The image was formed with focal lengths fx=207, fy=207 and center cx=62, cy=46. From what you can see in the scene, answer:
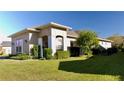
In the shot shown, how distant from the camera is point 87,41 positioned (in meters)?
12.0

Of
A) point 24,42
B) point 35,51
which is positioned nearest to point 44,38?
point 35,51

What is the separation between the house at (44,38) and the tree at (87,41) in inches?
26.1

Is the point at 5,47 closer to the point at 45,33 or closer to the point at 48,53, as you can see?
the point at 45,33

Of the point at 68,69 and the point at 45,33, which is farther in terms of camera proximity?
the point at 45,33

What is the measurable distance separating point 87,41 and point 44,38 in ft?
9.74

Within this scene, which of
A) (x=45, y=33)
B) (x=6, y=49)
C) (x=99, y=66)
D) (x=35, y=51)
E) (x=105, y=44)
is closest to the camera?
(x=99, y=66)

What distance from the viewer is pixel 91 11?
37.6 feet

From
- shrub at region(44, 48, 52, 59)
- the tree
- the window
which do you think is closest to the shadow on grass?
the tree

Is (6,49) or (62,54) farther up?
(6,49)

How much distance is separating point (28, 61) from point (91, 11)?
14.9 ft

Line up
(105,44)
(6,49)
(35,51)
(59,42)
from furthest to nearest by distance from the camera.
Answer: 1. (6,49)
2. (59,42)
3. (35,51)
4. (105,44)

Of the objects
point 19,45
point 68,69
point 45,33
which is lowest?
point 68,69

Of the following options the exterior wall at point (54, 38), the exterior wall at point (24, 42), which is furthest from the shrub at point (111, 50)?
the exterior wall at point (24, 42)

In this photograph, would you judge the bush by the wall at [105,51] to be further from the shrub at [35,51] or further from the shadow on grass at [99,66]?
the shrub at [35,51]
